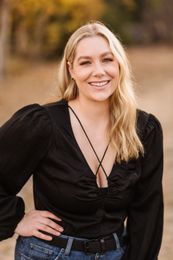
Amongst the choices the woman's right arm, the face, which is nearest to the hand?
the woman's right arm

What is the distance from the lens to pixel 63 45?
25562 millimetres

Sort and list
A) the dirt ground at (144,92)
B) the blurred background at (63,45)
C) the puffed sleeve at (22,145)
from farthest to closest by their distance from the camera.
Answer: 1. the blurred background at (63,45)
2. the dirt ground at (144,92)
3. the puffed sleeve at (22,145)

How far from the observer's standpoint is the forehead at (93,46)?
2.37 m

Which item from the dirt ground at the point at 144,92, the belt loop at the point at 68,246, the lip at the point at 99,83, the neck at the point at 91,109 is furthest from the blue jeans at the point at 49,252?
the dirt ground at the point at 144,92

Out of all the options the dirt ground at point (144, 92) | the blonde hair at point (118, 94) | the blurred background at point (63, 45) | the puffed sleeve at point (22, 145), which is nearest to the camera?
the puffed sleeve at point (22, 145)

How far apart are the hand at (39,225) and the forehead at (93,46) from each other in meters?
0.64

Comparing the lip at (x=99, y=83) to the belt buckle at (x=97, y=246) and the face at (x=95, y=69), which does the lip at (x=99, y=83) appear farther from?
the belt buckle at (x=97, y=246)

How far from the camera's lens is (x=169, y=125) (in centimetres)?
1162

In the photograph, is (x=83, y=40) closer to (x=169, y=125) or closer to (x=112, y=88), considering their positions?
(x=112, y=88)

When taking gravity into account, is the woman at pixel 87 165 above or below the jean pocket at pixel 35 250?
above

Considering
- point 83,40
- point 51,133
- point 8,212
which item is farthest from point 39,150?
point 83,40

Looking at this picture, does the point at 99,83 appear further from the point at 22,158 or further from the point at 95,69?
the point at 22,158

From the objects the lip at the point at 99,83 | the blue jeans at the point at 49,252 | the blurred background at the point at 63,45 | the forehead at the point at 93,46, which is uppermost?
the forehead at the point at 93,46

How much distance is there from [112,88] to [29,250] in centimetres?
71
